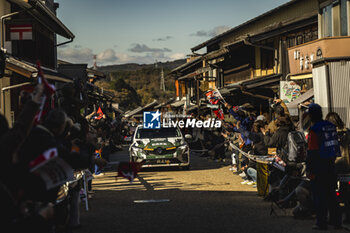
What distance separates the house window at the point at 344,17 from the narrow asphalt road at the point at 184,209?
23.6 ft

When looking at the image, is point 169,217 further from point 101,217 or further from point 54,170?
point 54,170

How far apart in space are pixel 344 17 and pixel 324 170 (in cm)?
1247

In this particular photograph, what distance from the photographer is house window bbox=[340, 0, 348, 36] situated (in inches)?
744

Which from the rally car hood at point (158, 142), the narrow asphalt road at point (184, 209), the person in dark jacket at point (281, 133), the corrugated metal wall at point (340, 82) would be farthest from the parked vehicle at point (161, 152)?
the corrugated metal wall at point (340, 82)

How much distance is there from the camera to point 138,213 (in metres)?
9.73

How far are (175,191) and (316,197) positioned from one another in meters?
5.27

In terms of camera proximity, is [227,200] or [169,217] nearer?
[169,217]

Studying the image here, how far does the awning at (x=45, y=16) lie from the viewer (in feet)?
67.5

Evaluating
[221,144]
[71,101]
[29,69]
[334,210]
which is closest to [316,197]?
[334,210]

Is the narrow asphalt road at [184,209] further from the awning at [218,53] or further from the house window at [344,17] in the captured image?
the awning at [218,53]

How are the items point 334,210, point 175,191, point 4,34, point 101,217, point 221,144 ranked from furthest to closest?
point 221,144 < point 4,34 < point 175,191 < point 101,217 < point 334,210

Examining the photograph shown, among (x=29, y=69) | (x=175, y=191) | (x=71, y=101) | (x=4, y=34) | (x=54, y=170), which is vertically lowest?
(x=175, y=191)

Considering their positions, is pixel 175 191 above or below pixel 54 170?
below

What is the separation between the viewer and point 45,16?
79.9 ft
